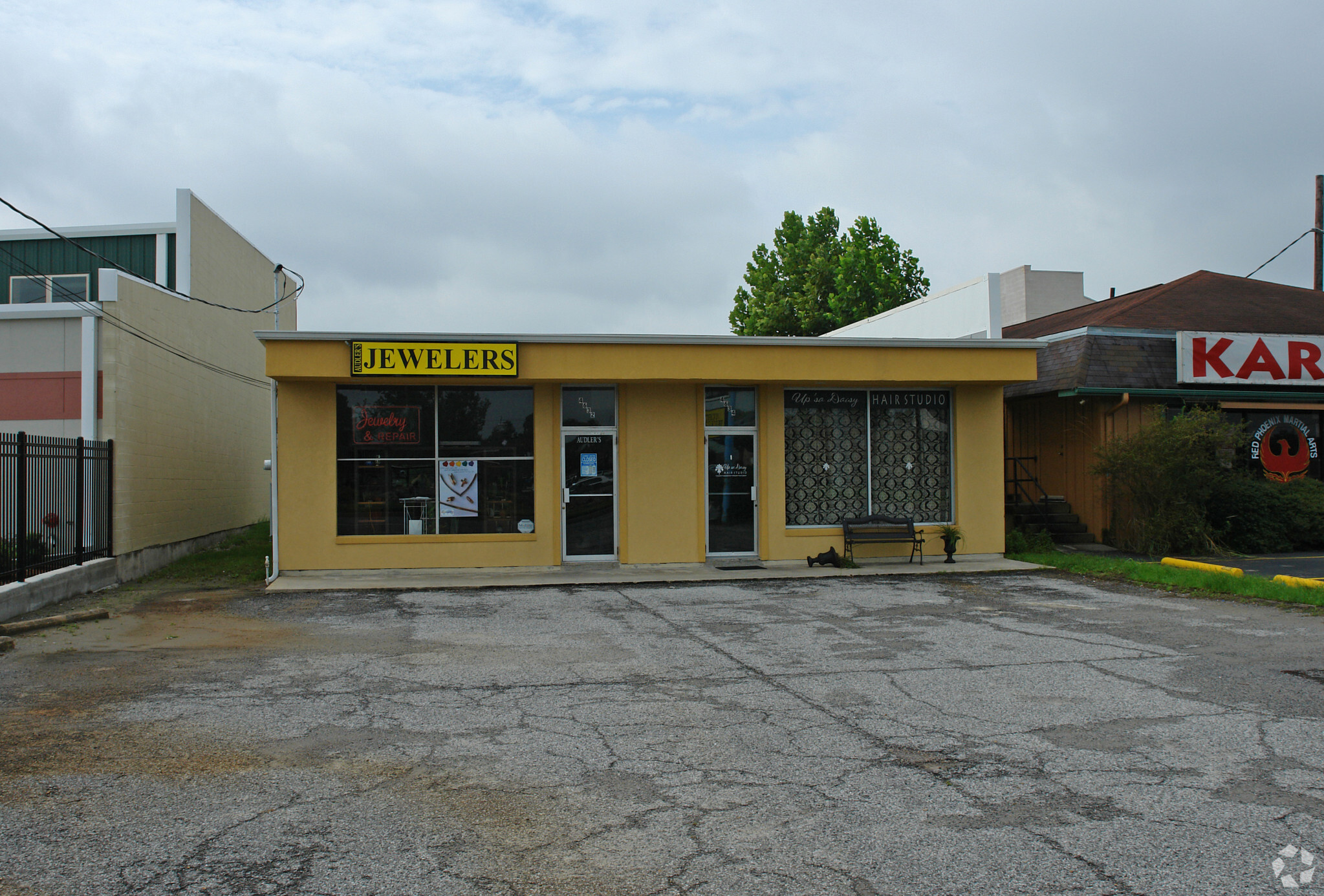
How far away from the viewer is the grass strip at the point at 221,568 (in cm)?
1460

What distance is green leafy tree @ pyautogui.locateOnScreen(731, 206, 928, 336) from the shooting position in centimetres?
4262

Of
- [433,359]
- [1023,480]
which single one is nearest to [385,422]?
[433,359]

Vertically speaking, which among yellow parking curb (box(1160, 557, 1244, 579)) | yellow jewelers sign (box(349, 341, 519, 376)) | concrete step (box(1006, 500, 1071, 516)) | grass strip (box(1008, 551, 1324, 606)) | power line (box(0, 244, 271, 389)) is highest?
power line (box(0, 244, 271, 389))

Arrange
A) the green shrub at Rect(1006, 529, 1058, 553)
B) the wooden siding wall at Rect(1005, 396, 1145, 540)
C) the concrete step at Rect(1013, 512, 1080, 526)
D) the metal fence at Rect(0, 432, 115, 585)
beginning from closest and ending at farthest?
the metal fence at Rect(0, 432, 115, 585) < the green shrub at Rect(1006, 529, 1058, 553) < the wooden siding wall at Rect(1005, 396, 1145, 540) < the concrete step at Rect(1013, 512, 1080, 526)

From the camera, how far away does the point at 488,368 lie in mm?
14328

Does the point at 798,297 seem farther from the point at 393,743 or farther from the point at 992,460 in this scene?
the point at 393,743

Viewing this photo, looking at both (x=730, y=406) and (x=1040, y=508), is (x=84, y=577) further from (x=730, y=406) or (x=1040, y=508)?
(x=1040, y=508)

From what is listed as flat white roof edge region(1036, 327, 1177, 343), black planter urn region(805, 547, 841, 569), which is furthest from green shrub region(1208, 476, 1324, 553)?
black planter urn region(805, 547, 841, 569)

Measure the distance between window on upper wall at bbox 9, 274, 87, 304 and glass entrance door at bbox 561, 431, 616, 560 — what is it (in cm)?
1225

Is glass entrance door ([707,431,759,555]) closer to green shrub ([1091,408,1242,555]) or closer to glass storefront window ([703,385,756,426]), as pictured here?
glass storefront window ([703,385,756,426])

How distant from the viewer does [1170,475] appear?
53.9ft

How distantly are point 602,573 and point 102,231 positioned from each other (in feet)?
→ 46.2

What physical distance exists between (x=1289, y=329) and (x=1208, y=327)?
206 cm

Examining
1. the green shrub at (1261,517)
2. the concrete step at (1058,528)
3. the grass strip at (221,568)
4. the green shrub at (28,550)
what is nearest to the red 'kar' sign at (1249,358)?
the green shrub at (1261,517)
